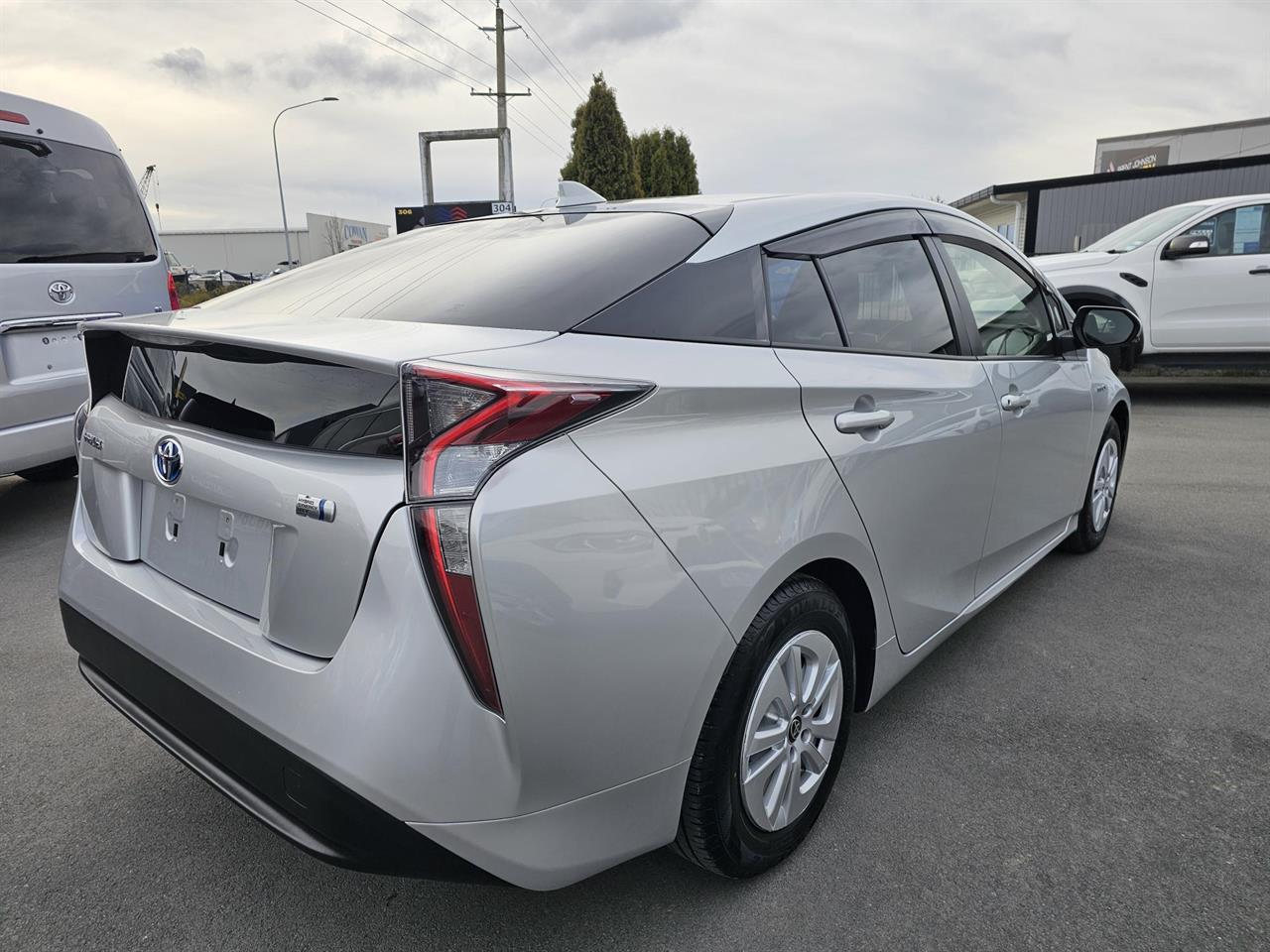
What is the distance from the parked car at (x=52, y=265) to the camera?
424 centimetres

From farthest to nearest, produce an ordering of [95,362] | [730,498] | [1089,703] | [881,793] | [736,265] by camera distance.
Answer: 1. [1089,703]
2. [881,793]
3. [95,362]
4. [736,265]
5. [730,498]

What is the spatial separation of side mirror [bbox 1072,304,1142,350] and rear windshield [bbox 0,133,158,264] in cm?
490

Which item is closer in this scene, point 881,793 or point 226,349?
point 226,349

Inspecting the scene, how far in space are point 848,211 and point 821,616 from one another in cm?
114

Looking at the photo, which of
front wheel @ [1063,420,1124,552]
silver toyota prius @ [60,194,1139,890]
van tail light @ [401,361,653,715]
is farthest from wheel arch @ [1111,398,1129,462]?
van tail light @ [401,361,653,715]

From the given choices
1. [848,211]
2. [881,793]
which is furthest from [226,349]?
[881,793]

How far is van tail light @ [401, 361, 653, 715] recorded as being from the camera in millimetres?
1351

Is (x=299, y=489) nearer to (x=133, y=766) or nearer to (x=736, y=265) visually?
(x=736, y=265)

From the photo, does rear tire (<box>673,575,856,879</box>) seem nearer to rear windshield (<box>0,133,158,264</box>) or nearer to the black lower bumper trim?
the black lower bumper trim

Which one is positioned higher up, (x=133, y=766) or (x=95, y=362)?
(x=95, y=362)

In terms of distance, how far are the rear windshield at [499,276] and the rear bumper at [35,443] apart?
2.79 metres

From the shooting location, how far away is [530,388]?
1.41 m

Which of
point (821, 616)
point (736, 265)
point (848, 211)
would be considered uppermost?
point (848, 211)

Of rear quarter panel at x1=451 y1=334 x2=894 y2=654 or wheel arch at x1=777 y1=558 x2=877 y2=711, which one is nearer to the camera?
rear quarter panel at x1=451 y1=334 x2=894 y2=654
